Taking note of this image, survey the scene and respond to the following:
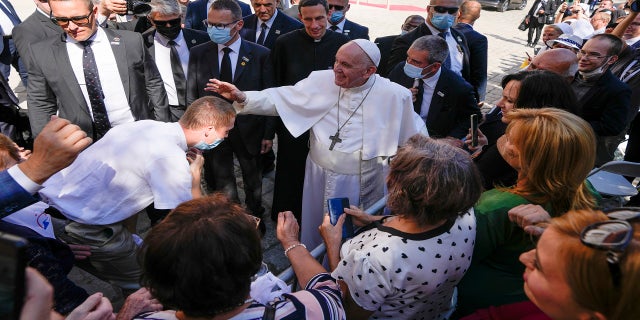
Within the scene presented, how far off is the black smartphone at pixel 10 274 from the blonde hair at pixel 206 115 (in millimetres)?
1898

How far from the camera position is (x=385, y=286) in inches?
58.7

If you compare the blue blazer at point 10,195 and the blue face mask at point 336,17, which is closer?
the blue blazer at point 10,195

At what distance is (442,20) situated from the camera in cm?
456

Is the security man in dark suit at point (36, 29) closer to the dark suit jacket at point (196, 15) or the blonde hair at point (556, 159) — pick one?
the dark suit jacket at point (196, 15)

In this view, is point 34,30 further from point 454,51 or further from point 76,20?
point 454,51

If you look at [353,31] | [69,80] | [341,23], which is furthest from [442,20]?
[69,80]

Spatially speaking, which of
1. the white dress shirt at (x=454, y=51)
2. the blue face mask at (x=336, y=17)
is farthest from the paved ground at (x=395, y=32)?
the white dress shirt at (x=454, y=51)

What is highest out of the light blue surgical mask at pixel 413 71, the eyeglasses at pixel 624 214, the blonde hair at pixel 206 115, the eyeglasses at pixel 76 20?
the eyeglasses at pixel 76 20

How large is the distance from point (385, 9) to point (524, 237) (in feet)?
52.1

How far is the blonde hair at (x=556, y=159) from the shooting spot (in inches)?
66.7

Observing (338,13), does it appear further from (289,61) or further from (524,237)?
(524,237)

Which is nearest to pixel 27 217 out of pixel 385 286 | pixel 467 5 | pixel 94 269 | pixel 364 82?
pixel 94 269

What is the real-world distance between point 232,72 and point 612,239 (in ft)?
11.2

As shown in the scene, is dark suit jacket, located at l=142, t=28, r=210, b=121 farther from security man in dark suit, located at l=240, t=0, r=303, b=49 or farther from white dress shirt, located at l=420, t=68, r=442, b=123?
white dress shirt, located at l=420, t=68, r=442, b=123
